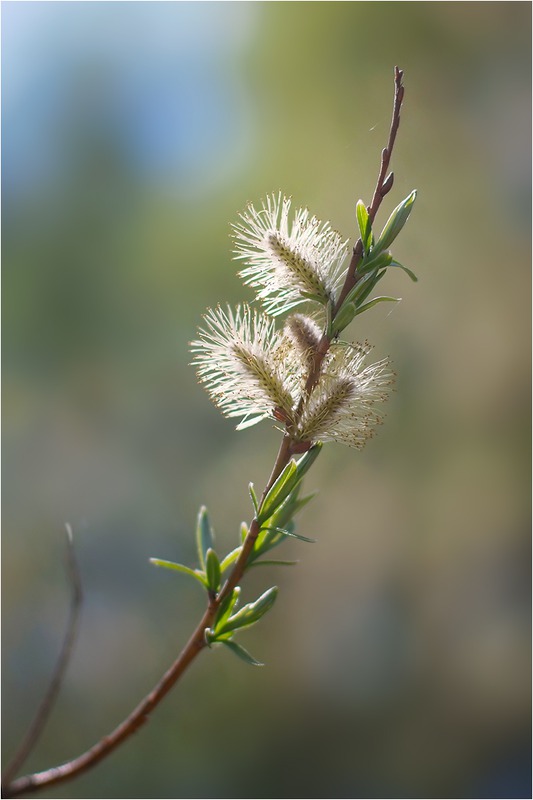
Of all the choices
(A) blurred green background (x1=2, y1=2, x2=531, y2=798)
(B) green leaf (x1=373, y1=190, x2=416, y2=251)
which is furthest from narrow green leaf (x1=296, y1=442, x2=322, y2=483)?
(A) blurred green background (x1=2, y1=2, x2=531, y2=798)

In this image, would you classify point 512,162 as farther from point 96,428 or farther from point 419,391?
point 96,428

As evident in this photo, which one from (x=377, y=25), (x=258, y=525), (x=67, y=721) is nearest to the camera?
(x=258, y=525)

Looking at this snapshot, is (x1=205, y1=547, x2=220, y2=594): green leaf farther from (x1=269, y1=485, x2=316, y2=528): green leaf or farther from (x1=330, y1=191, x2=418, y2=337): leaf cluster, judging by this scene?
(x1=330, y1=191, x2=418, y2=337): leaf cluster

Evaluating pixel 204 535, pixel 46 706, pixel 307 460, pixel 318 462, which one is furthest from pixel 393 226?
pixel 318 462

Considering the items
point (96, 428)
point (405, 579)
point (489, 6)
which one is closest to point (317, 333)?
point (96, 428)

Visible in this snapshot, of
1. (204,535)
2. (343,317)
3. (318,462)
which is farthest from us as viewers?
(318,462)

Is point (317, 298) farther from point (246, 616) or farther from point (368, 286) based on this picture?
point (246, 616)
